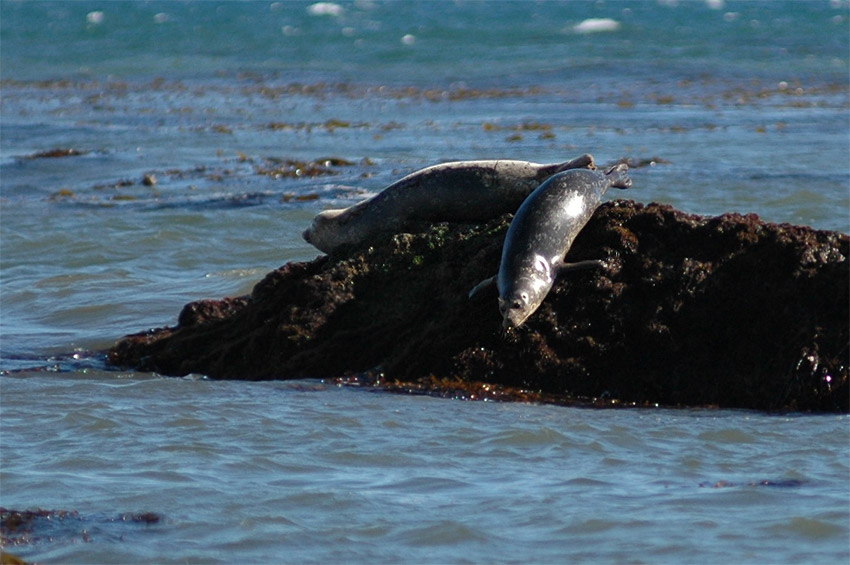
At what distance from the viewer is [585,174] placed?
5.83 metres

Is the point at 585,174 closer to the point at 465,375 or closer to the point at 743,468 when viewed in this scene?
the point at 465,375

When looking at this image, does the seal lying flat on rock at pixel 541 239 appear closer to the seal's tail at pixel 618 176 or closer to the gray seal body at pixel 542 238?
the gray seal body at pixel 542 238

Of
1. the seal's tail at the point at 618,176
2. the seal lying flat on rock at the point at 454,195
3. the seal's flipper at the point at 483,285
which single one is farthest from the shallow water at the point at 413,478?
the seal's tail at the point at 618,176

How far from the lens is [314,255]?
372 inches

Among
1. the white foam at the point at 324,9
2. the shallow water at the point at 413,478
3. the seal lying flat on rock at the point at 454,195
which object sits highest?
the white foam at the point at 324,9

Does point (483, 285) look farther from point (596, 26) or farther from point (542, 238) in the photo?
point (596, 26)

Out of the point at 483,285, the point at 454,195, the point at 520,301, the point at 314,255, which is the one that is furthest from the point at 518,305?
the point at 314,255

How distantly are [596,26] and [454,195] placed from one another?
1113 inches

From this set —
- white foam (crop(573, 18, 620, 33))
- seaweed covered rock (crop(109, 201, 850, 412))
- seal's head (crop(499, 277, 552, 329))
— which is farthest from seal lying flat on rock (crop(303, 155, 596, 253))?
white foam (crop(573, 18, 620, 33))

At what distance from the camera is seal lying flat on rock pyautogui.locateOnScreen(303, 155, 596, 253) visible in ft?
20.3

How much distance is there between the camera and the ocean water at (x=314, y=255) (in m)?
3.65

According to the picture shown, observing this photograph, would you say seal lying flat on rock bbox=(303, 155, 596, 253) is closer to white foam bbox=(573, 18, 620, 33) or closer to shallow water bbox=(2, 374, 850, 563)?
shallow water bbox=(2, 374, 850, 563)

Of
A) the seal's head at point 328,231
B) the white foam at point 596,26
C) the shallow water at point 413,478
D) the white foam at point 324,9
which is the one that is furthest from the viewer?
the white foam at point 324,9

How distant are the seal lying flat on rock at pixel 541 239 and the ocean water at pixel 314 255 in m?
0.47
